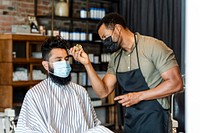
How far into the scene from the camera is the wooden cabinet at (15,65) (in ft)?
12.3

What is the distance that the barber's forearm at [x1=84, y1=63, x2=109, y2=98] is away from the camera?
74.5 inches

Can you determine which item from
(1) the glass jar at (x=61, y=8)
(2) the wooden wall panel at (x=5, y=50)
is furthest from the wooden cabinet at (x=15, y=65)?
(1) the glass jar at (x=61, y=8)

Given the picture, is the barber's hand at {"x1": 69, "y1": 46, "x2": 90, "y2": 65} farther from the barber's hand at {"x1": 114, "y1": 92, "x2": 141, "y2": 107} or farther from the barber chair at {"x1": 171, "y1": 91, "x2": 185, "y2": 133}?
the barber chair at {"x1": 171, "y1": 91, "x2": 185, "y2": 133}

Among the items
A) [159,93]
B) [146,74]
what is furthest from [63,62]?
[159,93]

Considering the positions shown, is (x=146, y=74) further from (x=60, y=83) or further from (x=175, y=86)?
(x=60, y=83)

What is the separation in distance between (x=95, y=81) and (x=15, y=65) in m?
2.17

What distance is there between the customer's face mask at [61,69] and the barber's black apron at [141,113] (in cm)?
48

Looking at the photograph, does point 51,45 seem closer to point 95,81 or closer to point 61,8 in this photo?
point 95,81

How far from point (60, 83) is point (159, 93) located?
31.0 inches

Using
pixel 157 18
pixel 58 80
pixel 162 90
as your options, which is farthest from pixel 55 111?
pixel 157 18

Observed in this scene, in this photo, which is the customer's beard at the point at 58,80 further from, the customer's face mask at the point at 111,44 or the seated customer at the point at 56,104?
the customer's face mask at the point at 111,44

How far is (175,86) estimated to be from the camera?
173 centimetres

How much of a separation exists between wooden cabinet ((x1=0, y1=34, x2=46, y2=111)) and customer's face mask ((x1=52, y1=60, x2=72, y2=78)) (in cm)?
167

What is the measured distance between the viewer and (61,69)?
225 centimetres
